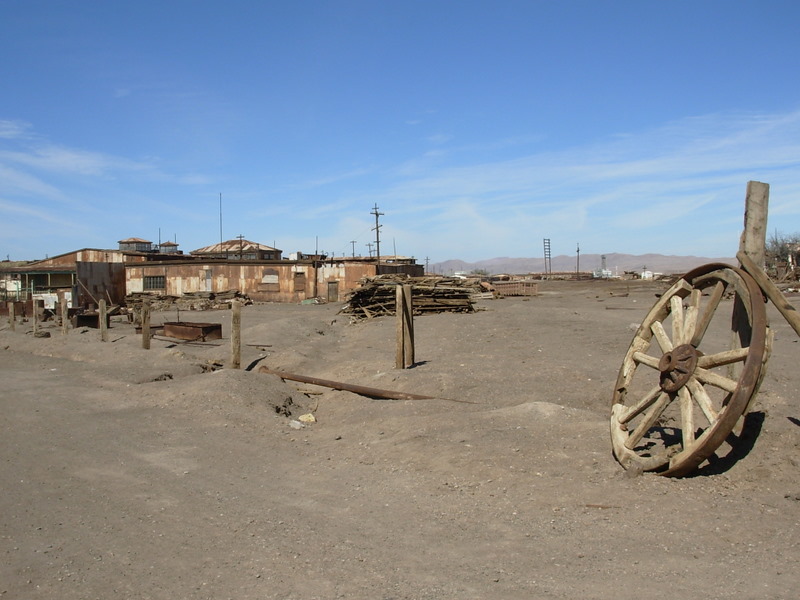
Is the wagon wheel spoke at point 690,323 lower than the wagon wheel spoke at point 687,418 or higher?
higher

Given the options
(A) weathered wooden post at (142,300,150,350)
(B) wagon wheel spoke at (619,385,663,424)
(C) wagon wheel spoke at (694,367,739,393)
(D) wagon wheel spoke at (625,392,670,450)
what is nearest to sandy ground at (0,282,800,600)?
(D) wagon wheel spoke at (625,392,670,450)

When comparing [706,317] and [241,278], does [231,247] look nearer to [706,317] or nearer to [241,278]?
[241,278]

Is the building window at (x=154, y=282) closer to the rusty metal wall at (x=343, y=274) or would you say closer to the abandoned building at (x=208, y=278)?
the abandoned building at (x=208, y=278)

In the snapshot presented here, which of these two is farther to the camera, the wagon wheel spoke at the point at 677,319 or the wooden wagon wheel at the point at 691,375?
the wagon wheel spoke at the point at 677,319

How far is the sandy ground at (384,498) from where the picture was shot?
4105 millimetres

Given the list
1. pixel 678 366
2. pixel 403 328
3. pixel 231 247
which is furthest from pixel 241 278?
pixel 678 366

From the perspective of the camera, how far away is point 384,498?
5969 millimetres

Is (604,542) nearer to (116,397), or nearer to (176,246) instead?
(116,397)

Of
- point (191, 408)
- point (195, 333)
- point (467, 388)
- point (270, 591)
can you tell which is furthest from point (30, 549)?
point (195, 333)

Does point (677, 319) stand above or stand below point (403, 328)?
above

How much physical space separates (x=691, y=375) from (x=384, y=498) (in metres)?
2.86

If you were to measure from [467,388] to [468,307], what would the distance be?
16321mm

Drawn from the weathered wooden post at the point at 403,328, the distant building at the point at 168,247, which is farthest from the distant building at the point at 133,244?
the weathered wooden post at the point at 403,328

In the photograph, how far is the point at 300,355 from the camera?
53.0 ft
